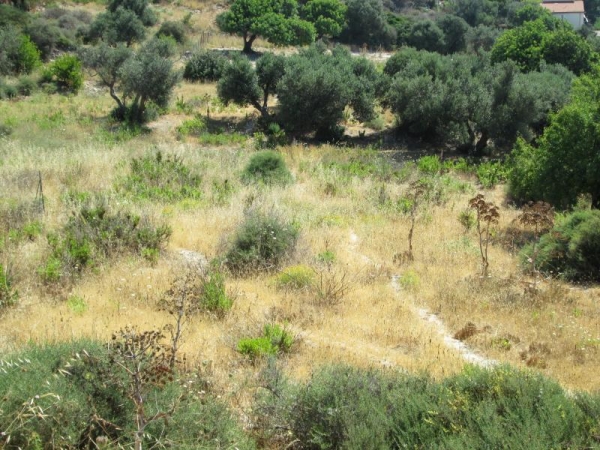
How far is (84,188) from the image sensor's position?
12359 millimetres

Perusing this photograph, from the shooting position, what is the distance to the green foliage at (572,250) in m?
8.97

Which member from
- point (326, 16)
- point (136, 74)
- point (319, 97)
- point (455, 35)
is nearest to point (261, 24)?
point (326, 16)

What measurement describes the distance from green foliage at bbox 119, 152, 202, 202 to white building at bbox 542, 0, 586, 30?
6091 centimetres

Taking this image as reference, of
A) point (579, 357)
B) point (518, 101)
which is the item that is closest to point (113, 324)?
point (579, 357)

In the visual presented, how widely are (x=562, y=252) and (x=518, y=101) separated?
1110 cm

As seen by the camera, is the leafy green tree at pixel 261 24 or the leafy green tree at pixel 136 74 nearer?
the leafy green tree at pixel 136 74

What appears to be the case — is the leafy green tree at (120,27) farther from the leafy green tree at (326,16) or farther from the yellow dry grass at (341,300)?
the yellow dry grass at (341,300)

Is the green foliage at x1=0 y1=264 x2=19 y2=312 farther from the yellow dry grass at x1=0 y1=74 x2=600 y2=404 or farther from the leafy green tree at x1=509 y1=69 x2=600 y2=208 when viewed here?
the leafy green tree at x1=509 y1=69 x2=600 y2=208

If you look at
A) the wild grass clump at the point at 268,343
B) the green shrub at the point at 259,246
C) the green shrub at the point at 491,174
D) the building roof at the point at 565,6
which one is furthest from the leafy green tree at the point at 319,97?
the building roof at the point at 565,6

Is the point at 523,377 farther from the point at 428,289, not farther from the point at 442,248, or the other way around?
the point at 442,248

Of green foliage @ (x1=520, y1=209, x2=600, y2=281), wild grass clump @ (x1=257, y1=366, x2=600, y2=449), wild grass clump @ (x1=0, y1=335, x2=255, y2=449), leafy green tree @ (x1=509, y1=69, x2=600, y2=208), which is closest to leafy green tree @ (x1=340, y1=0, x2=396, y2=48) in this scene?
leafy green tree @ (x1=509, y1=69, x2=600, y2=208)

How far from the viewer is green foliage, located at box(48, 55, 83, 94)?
2638 centimetres

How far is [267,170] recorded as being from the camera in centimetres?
1430

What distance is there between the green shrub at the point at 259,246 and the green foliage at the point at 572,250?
3.67m
